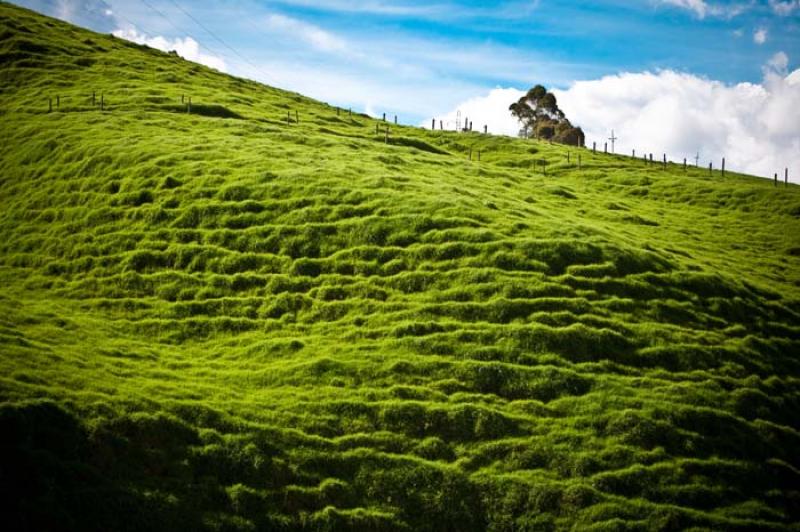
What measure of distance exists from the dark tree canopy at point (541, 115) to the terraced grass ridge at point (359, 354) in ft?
273

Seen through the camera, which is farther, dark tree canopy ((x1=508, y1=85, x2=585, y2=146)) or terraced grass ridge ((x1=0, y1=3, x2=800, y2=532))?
dark tree canopy ((x1=508, y1=85, x2=585, y2=146))

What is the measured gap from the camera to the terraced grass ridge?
1927 cm

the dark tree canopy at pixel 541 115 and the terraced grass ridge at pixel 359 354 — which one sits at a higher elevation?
the dark tree canopy at pixel 541 115

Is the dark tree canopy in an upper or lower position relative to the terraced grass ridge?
upper

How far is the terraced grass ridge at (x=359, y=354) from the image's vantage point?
19266 mm

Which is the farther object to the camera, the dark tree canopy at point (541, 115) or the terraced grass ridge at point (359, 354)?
the dark tree canopy at point (541, 115)

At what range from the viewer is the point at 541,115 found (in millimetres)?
140250

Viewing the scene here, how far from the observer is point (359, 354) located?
26.7 metres

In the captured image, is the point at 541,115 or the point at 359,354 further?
the point at 541,115

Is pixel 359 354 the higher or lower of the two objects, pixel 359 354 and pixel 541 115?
the lower

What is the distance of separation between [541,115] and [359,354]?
125987 millimetres

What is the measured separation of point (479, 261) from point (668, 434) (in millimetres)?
13593

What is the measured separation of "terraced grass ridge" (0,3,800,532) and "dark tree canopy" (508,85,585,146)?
83.3 m

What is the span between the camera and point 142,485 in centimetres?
1812
